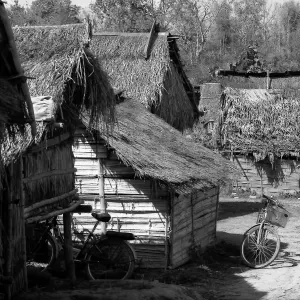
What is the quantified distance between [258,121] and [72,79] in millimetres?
14010

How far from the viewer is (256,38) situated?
173 ft

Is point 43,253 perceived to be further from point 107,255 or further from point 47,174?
point 47,174

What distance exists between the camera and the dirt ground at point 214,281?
8.31 metres

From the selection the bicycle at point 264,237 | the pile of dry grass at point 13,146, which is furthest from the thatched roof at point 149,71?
the pile of dry grass at point 13,146

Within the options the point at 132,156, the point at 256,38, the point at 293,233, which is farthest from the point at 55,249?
the point at 256,38

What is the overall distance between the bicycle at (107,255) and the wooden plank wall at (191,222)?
4.41 ft

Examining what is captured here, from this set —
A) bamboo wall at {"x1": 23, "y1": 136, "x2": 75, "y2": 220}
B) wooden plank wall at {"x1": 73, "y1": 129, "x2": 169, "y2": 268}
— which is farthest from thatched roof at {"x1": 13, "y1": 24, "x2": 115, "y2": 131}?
wooden plank wall at {"x1": 73, "y1": 129, "x2": 169, "y2": 268}

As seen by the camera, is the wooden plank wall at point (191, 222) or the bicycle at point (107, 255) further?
the wooden plank wall at point (191, 222)

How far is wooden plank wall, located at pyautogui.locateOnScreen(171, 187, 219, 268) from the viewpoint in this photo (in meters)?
11.9

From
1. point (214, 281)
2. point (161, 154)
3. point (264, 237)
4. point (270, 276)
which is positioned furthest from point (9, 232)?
point (264, 237)

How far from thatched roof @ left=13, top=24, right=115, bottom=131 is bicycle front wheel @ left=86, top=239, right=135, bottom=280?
248 cm

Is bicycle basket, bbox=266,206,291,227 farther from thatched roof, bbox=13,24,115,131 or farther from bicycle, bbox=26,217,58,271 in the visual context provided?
thatched roof, bbox=13,24,115,131

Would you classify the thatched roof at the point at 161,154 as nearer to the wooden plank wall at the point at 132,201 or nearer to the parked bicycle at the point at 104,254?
the wooden plank wall at the point at 132,201

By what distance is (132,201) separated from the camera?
11828 mm
